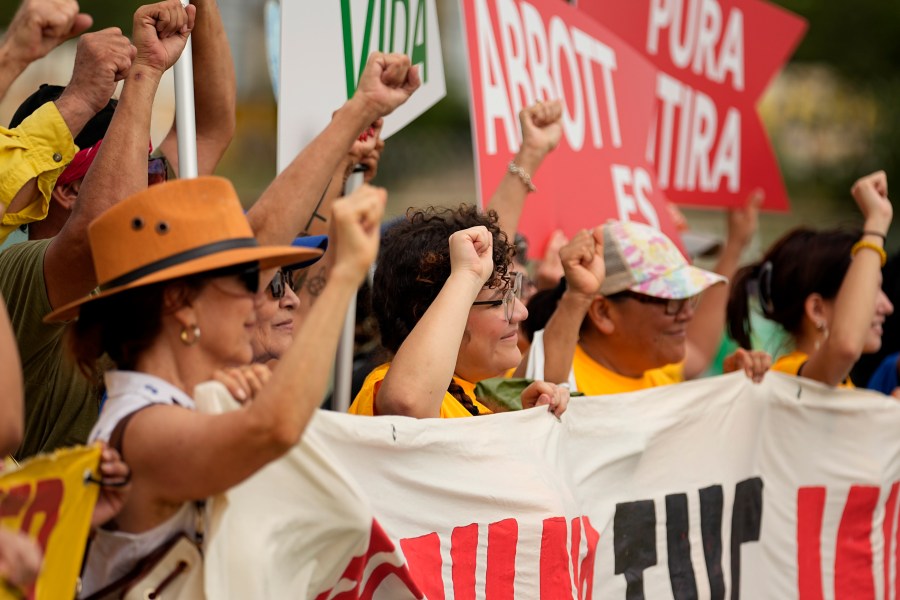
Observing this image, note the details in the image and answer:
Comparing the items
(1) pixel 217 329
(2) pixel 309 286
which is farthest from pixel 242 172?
(1) pixel 217 329

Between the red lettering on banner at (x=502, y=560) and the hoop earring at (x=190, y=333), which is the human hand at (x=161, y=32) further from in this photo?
the red lettering on banner at (x=502, y=560)

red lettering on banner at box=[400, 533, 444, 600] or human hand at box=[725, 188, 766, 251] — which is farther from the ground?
human hand at box=[725, 188, 766, 251]

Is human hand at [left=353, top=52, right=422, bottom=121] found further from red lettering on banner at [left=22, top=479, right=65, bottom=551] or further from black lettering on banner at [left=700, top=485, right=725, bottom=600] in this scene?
black lettering on banner at [left=700, top=485, right=725, bottom=600]

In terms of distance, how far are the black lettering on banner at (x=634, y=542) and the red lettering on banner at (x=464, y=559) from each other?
732 mm

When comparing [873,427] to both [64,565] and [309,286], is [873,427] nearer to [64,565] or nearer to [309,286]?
[309,286]

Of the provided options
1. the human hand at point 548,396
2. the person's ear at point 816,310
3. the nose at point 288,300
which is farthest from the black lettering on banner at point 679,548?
the nose at point 288,300

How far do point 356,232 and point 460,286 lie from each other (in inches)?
32.7

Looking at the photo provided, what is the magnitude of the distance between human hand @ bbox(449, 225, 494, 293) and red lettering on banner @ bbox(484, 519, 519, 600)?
1.84 ft

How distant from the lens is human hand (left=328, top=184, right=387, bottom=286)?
2.24 meters

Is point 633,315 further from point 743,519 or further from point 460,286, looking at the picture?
point 460,286

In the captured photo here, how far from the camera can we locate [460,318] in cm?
300

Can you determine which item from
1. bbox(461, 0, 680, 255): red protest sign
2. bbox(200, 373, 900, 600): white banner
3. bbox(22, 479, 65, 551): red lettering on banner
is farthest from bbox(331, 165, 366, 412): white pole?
bbox(22, 479, 65, 551): red lettering on banner

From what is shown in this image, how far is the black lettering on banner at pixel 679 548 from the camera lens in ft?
12.6

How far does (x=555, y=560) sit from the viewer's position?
3.18m
